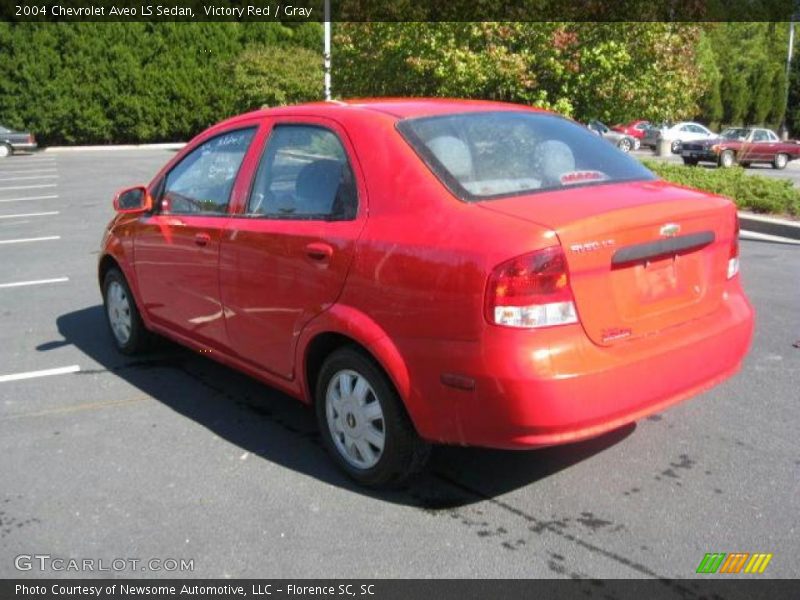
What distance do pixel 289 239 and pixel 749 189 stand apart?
10.9 metres

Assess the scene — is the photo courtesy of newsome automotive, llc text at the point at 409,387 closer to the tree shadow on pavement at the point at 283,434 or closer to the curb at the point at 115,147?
the tree shadow on pavement at the point at 283,434

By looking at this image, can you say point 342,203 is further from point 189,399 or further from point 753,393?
point 753,393

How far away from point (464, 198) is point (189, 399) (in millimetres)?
2424

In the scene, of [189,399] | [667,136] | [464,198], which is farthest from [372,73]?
[667,136]

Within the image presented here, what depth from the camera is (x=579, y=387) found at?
10.1ft

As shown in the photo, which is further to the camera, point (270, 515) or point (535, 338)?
point (270, 515)

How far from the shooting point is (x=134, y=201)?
5.15 metres

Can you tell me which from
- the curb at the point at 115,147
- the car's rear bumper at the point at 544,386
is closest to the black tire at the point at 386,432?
the car's rear bumper at the point at 544,386

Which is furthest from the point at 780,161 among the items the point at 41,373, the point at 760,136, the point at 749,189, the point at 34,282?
the point at 41,373

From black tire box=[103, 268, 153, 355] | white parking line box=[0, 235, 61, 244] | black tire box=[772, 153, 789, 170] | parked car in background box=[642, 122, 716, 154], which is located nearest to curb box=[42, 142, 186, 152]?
parked car in background box=[642, 122, 716, 154]

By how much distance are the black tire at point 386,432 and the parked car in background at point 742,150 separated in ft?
89.5

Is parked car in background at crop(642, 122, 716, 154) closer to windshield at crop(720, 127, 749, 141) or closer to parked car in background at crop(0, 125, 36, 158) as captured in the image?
windshield at crop(720, 127, 749, 141)

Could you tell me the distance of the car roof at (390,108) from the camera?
3842 millimetres
